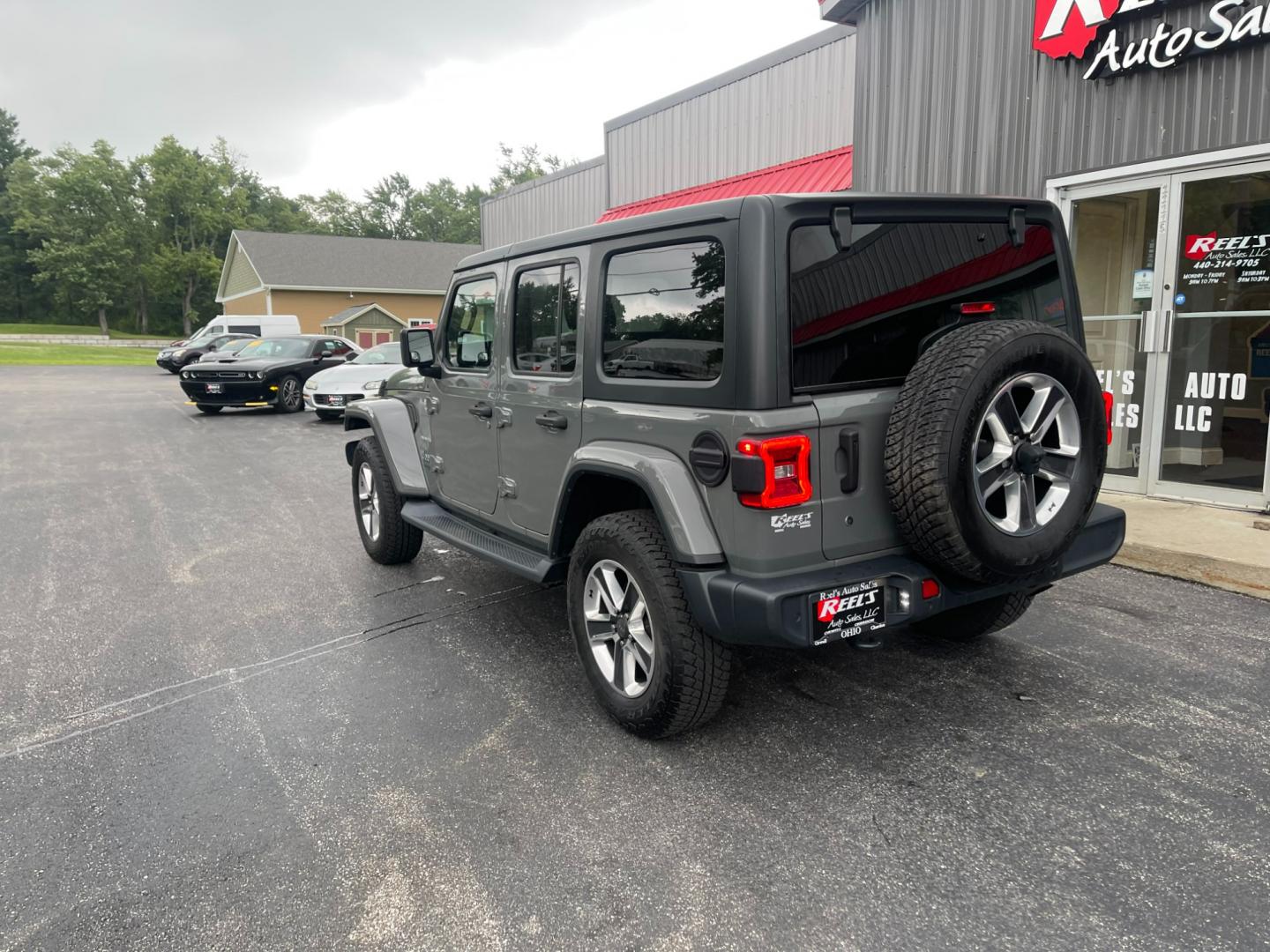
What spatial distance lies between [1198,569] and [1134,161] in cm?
365

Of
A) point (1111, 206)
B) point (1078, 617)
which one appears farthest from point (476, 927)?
point (1111, 206)

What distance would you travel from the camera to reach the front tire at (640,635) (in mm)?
3102

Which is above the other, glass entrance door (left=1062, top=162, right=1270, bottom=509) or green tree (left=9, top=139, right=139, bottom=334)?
Answer: green tree (left=9, top=139, right=139, bottom=334)

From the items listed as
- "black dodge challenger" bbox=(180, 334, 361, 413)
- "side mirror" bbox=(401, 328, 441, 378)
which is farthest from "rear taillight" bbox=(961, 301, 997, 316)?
"black dodge challenger" bbox=(180, 334, 361, 413)

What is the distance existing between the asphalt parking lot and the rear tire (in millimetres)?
94

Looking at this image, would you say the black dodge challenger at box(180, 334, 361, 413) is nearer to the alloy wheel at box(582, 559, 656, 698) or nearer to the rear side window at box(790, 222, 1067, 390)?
the alloy wheel at box(582, 559, 656, 698)

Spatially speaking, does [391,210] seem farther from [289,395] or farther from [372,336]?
[289,395]

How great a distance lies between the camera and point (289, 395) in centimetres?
1742

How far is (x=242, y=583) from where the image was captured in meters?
5.73

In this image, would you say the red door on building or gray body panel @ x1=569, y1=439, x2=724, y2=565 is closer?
gray body panel @ x1=569, y1=439, x2=724, y2=565

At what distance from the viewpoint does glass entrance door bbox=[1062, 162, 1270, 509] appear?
664 cm

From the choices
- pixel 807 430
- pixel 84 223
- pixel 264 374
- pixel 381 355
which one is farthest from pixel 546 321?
pixel 84 223

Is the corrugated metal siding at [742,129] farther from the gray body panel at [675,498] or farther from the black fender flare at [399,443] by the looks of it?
the gray body panel at [675,498]

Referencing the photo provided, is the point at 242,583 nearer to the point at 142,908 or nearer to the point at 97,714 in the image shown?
the point at 97,714
